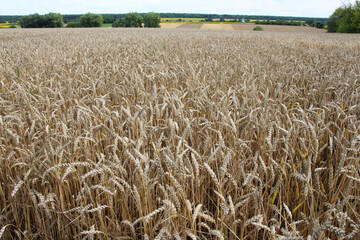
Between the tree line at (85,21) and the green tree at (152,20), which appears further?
the green tree at (152,20)

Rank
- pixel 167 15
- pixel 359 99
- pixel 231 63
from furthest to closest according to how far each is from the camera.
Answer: pixel 167 15 → pixel 231 63 → pixel 359 99

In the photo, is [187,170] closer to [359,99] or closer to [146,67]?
[359,99]

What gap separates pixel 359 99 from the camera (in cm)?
259

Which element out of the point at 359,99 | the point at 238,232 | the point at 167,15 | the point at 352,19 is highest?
the point at 167,15

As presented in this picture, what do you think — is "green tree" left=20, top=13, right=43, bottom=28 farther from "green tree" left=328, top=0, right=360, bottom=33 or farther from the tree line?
"green tree" left=328, top=0, right=360, bottom=33

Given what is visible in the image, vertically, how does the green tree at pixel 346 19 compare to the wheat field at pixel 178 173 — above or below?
above

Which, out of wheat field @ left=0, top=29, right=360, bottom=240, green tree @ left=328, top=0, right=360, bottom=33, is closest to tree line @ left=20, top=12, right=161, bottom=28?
green tree @ left=328, top=0, right=360, bottom=33

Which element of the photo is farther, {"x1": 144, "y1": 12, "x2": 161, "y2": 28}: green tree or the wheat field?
{"x1": 144, "y1": 12, "x2": 161, "y2": 28}: green tree

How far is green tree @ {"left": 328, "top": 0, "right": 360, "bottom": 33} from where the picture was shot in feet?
139

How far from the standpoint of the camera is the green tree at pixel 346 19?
4238cm

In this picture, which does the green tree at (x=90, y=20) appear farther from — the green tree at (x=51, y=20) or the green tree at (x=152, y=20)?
the green tree at (x=152, y=20)

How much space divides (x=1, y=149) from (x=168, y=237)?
146 centimetres

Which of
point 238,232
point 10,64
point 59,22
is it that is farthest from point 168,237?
point 59,22

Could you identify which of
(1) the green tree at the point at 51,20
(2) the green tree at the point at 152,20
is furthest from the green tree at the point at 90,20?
(2) the green tree at the point at 152,20
